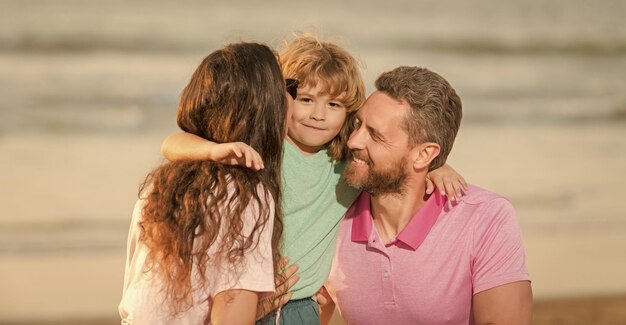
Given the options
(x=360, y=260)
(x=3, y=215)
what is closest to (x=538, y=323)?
(x=360, y=260)

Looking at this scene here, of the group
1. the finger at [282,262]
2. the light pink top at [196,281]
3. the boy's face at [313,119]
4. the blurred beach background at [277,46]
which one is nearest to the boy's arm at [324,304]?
the finger at [282,262]

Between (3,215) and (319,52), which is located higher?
(319,52)

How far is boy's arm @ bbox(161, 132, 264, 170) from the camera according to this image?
96.2 inches

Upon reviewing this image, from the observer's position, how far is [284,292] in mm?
2889

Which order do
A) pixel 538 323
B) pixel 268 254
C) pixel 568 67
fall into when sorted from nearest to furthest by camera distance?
pixel 268 254 < pixel 538 323 < pixel 568 67

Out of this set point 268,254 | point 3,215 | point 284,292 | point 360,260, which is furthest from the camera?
point 3,215

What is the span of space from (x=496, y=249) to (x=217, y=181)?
904 mm

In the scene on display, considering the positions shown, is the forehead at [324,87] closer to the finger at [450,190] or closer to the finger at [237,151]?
the finger at [450,190]

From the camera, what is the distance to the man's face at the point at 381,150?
9.98 feet

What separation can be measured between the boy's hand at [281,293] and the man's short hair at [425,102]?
53 cm

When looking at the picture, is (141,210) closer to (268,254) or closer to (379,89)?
(268,254)

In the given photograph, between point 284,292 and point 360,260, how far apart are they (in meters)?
0.31

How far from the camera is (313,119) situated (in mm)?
3221

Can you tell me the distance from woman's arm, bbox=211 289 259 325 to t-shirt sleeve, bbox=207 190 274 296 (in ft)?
0.05
